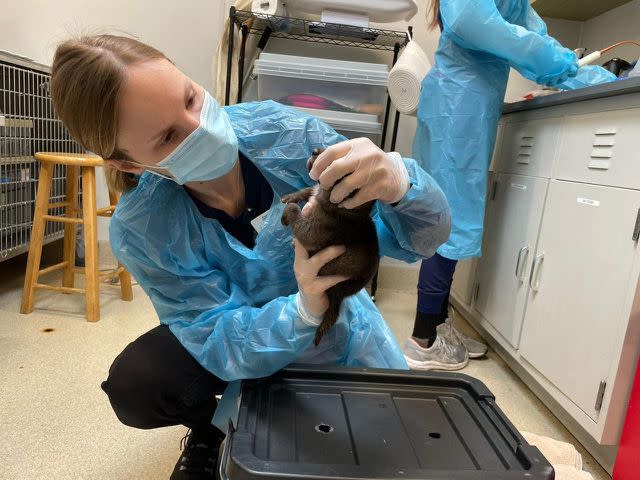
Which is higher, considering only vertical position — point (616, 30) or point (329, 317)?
point (616, 30)

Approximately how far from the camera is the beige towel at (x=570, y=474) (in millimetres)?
1305

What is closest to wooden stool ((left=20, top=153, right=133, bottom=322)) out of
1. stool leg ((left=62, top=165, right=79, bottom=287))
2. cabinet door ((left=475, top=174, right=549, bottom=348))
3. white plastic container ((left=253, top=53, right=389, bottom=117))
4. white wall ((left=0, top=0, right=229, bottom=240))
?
stool leg ((left=62, top=165, right=79, bottom=287))

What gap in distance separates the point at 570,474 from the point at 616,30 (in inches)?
84.6

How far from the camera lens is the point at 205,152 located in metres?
0.98

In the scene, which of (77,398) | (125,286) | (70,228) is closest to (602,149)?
(77,398)

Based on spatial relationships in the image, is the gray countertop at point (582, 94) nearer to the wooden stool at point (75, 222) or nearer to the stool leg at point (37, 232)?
the wooden stool at point (75, 222)

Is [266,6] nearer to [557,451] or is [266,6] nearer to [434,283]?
[434,283]

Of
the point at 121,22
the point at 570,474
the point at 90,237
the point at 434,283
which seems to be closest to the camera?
the point at 570,474

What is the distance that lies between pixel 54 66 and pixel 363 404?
89cm

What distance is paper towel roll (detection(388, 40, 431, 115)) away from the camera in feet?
6.92

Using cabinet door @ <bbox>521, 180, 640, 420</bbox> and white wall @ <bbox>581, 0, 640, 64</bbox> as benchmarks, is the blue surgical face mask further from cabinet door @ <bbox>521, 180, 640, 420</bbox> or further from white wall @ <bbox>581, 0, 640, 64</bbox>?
white wall @ <bbox>581, 0, 640, 64</bbox>

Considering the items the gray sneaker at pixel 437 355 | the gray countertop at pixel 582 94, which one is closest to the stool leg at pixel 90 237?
the gray sneaker at pixel 437 355

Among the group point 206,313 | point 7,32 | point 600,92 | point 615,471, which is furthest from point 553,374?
point 7,32

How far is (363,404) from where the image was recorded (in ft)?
2.94
